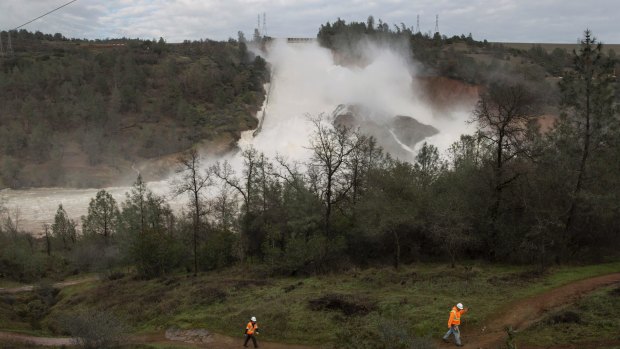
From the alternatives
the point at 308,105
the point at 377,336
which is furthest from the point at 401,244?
the point at 308,105

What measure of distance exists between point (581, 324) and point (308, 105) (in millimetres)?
75420

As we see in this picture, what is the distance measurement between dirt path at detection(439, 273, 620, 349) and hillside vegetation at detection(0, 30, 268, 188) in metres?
62.3

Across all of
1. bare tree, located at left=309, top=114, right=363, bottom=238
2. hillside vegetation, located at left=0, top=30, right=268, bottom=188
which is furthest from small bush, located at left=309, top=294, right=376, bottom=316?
hillside vegetation, located at left=0, top=30, right=268, bottom=188

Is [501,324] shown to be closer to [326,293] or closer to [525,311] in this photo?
[525,311]

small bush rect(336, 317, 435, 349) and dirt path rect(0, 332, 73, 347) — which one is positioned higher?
small bush rect(336, 317, 435, 349)

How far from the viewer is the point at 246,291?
2588cm

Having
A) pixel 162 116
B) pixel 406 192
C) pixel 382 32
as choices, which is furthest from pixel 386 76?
pixel 406 192

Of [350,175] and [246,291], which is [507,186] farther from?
[246,291]

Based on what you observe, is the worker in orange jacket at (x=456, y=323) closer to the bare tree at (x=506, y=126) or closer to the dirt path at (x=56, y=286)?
the bare tree at (x=506, y=126)

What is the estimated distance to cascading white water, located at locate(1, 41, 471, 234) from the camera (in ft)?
209

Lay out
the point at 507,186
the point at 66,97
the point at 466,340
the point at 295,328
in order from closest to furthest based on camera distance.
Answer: the point at 466,340 → the point at 295,328 → the point at 507,186 → the point at 66,97

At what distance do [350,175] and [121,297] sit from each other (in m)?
15.9

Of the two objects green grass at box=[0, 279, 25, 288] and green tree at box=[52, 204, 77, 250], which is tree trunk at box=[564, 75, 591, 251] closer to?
green grass at box=[0, 279, 25, 288]

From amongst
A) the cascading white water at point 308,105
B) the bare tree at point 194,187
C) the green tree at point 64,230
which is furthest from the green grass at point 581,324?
the cascading white water at point 308,105
